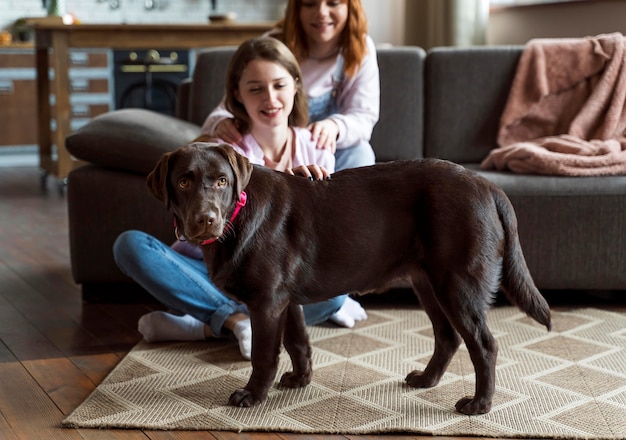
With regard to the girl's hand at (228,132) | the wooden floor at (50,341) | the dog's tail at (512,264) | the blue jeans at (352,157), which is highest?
the girl's hand at (228,132)

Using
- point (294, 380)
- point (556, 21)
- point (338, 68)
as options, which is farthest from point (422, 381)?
point (556, 21)

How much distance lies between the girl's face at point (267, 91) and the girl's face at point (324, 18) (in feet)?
1.61

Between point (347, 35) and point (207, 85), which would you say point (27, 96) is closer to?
point (207, 85)

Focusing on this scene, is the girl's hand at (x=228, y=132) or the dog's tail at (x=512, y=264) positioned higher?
the girl's hand at (x=228, y=132)

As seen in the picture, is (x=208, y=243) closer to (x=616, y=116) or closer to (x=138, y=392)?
(x=138, y=392)

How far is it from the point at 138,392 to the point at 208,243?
0.46m

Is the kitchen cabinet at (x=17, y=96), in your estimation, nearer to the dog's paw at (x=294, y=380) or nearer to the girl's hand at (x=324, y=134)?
the girl's hand at (x=324, y=134)

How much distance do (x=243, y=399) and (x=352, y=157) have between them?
101 cm

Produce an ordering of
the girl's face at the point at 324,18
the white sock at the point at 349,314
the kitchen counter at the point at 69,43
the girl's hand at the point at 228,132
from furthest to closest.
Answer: the kitchen counter at the point at 69,43, the girl's face at the point at 324,18, the white sock at the point at 349,314, the girl's hand at the point at 228,132

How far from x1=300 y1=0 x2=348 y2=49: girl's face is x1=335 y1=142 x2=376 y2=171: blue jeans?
381mm

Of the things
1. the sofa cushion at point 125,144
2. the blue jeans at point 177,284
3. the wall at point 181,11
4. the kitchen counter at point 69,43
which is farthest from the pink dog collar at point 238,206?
the wall at point 181,11

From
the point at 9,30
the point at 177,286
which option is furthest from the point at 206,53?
the point at 9,30

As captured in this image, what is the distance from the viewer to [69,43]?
5.40 m

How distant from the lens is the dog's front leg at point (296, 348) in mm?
2129
